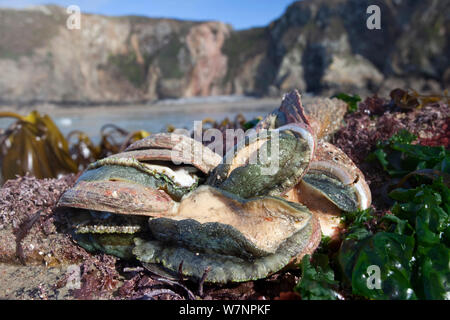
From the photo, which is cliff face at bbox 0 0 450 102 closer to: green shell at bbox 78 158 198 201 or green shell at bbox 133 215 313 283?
green shell at bbox 78 158 198 201

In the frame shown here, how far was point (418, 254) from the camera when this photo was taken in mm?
1550

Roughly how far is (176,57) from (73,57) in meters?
17.9

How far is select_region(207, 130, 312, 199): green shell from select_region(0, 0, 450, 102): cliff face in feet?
117

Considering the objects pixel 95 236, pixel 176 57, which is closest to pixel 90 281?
pixel 95 236

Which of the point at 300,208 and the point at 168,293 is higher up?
the point at 300,208

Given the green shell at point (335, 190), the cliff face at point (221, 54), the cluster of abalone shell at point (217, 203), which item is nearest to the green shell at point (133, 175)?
the cluster of abalone shell at point (217, 203)

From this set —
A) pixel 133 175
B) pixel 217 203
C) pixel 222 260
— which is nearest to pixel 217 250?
pixel 222 260

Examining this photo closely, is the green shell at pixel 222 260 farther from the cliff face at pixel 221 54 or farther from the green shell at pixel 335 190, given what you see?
the cliff face at pixel 221 54

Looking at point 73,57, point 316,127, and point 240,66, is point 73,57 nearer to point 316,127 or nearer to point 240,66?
point 240,66

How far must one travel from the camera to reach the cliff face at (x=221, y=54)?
136 ft

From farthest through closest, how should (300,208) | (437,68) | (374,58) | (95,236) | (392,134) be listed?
(374,58) < (437,68) < (392,134) < (95,236) < (300,208)

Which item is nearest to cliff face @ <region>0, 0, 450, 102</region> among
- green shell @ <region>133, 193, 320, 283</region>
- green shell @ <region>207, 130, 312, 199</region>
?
green shell @ <region>207, 130, 312, 199</region>

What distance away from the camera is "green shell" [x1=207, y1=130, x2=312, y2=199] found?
178cm

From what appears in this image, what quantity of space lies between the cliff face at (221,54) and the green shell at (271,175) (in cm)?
3574
